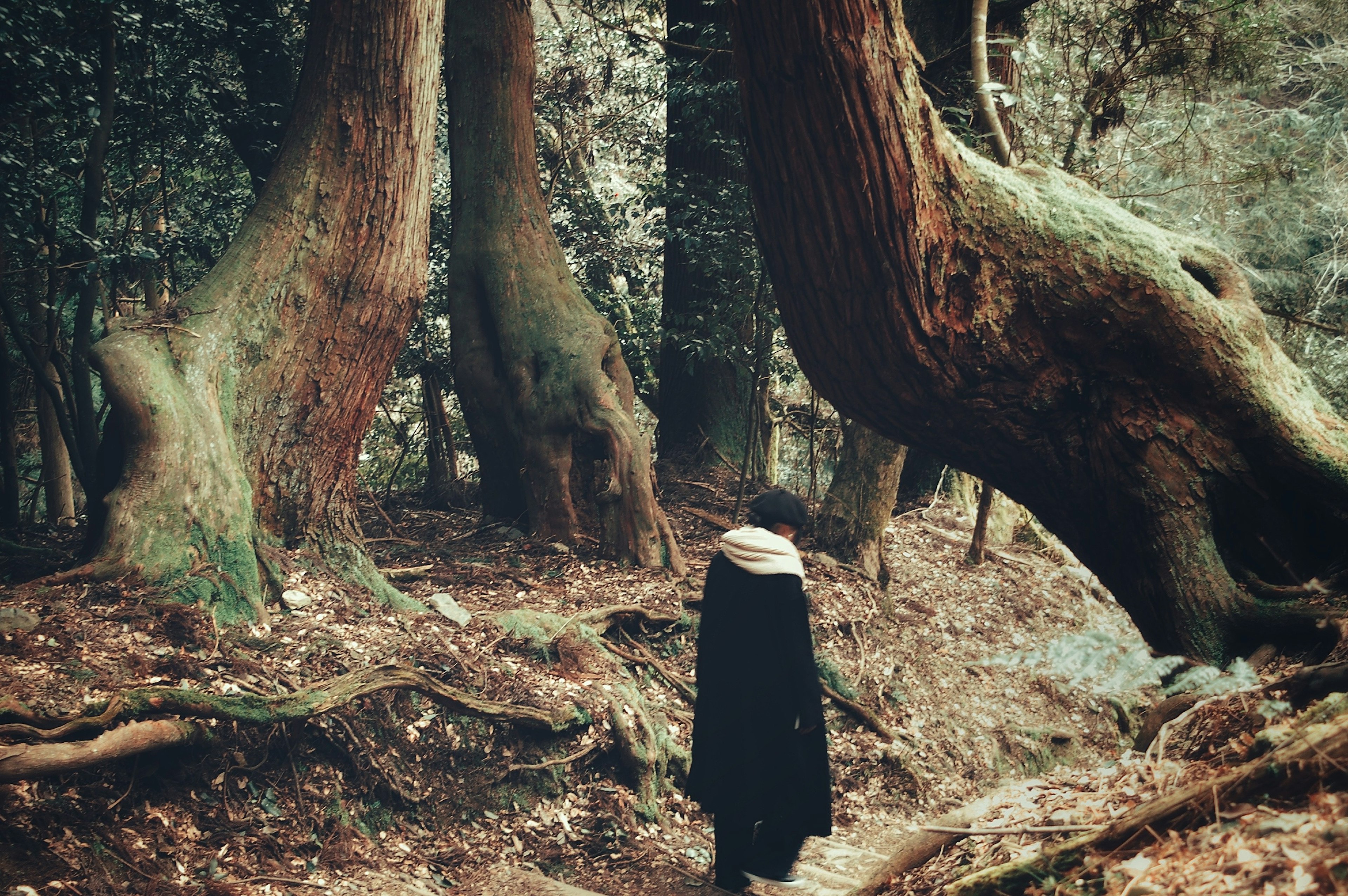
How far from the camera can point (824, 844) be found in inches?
215

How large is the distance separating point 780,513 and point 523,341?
4723 mm

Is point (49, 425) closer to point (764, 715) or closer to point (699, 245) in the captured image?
point (699, 245)

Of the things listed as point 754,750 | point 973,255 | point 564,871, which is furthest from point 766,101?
point 564,871

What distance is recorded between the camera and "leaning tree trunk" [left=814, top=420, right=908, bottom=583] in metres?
8.91

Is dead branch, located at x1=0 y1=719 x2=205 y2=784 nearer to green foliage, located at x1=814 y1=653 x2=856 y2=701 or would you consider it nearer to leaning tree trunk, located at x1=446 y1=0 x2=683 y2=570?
leaning tree trunk, located at x1=446 y1=0 x2=683 y2=570

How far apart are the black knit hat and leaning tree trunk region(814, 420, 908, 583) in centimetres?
467

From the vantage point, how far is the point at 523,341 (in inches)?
332

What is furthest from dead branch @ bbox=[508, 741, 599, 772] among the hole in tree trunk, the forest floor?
the hole in tree trunk

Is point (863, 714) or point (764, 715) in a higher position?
point (764, 715)

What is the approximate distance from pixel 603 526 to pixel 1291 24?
14.7 metres

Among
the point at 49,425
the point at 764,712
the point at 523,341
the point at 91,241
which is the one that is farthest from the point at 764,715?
the point at 49,425

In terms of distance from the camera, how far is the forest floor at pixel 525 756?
3.18 m

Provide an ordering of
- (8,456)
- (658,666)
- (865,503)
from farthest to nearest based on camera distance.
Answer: (8,456) < (865,503) < (658,666)

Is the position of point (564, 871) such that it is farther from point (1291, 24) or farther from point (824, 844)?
point (1291, 24)
